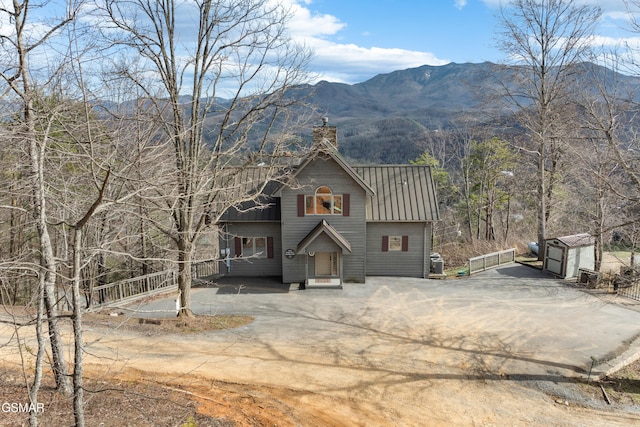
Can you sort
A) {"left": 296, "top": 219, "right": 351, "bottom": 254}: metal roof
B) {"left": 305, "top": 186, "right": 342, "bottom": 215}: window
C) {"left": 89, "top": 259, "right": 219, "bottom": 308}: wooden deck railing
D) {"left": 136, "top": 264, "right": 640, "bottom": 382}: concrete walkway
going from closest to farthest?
{"left": 136, "top": 264, "right": 640, "bottom": 382}: concrete walkway, {"left": 89, "top": 259, "right": 219, "bottom": 308}: wooden deck railing, {"left": 296, "top": 219, "right": 351, "bottom": 254}: metal roof, {"left": 305, "top": 186, "right": 342, "bottom": 215}: window

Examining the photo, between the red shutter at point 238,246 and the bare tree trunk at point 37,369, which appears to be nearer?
the bare tree trunk at point 37,369

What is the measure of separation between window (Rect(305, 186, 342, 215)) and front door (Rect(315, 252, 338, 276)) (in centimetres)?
220

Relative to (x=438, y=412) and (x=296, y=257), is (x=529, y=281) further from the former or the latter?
(x=438, y=412)

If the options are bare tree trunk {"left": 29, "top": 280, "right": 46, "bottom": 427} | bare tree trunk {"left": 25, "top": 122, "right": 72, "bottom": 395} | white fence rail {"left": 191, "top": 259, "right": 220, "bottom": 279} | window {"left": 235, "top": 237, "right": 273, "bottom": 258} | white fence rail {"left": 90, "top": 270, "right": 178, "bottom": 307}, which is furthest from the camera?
window {"left": 235, "top": 237, "right": 273, "bottom": 258}

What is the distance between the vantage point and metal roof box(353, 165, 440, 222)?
22.9 meters

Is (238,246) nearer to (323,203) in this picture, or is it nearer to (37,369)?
(323,203)

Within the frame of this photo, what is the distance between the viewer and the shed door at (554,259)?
22516 millimetres

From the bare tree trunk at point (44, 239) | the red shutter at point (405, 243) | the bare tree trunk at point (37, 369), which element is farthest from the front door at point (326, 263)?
the bare tree trunk at point (37, 369)

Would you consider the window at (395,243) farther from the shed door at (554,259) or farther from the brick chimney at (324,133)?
the shed door at (554,259)

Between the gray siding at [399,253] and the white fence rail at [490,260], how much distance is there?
3.10 metres

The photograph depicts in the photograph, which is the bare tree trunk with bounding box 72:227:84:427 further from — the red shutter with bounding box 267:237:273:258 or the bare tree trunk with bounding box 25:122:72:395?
the red shutter with bounding box 267:237:273:258

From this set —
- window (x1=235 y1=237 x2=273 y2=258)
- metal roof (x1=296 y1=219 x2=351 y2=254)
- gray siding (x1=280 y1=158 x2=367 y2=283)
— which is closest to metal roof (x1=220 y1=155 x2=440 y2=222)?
gray siding (x1=280 y1=158 x2=367 y2=283)

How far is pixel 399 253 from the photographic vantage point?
2336cm

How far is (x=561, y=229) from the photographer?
110 feet
